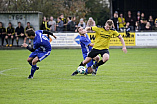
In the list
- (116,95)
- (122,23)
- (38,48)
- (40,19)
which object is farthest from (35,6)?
(116,95)

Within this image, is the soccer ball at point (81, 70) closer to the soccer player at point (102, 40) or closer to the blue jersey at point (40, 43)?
the soccer player at point (102, 40)

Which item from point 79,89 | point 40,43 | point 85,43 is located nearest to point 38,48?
point 40,43

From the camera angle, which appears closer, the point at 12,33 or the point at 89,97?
the point at 89,97

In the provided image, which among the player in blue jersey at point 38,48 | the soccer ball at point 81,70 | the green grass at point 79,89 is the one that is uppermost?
the player in blue jersey at point 38,48

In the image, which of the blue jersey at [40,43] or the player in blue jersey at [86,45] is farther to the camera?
the player in blue jersey at [86,45]

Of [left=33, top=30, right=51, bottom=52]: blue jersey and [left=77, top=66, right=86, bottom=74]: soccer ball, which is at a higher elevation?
[left=33, top=30, right=51, bottom=52]: blue jersey

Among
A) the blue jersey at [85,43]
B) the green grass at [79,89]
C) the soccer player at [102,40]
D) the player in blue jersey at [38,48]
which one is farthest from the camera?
the blue jersey at [85,43]

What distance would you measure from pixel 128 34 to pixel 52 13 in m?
14.1

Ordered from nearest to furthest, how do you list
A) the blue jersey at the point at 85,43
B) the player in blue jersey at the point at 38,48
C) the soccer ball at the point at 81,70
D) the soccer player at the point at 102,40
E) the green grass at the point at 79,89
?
the green grass at the point at 79,89
the player in blue jersey at the point at 38,48
the soccer player at the point at 102,40
the soccer ball at the point at 81,70
the blue jersey at the point at 85,43

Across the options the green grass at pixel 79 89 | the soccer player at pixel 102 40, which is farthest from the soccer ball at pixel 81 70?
the soccer player at pixel 102 40

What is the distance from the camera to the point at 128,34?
2541 cm

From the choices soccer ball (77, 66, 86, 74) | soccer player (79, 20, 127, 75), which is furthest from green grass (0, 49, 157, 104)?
soccer player (79, 20, 127, 75)

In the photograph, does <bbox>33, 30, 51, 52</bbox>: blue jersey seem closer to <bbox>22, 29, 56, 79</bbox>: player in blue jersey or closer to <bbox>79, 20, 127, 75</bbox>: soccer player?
<bbox>22, 29, 56, 79</bbox>: player in blue jersey

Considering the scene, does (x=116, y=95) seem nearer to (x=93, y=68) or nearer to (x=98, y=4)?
(x=93, y=68)
